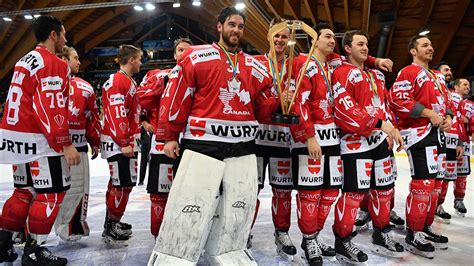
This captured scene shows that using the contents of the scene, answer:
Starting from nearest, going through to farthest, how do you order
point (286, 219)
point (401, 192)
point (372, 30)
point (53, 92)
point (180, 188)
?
point (180, 188)
point (53, 92)
point (286, 219)
point (401, 192)
point (372, 30)

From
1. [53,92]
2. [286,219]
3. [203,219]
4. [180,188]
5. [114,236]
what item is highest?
[53,92]

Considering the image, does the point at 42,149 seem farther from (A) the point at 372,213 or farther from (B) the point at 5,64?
(B) the point at 5,64

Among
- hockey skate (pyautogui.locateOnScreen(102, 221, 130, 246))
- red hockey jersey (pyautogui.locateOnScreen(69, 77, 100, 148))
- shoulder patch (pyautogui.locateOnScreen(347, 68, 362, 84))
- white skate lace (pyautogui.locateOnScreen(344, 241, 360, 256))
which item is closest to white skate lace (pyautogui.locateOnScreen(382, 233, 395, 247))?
white skate lace (pyautogui.locateOnScreen(344, 241, 360, 256))

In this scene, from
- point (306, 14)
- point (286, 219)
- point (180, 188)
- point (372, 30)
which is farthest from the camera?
point (372, 30)

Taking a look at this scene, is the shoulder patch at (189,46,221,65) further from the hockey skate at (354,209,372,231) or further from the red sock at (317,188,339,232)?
the hockey skate at (354,209,372,231)

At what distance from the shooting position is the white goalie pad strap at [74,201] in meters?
3.02

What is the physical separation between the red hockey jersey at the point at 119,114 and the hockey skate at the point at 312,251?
1625mm

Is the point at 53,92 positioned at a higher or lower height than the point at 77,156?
higher

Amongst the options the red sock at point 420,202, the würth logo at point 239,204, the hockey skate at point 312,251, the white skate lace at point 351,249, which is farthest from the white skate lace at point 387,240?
the würth logo at point 239,204

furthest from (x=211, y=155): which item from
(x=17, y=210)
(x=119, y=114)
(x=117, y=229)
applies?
(x=117, y=229)

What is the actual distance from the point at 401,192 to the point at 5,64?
52.7ft

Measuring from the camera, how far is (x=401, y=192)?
5191 mm

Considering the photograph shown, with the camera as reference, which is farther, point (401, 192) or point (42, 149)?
point (401, 192)

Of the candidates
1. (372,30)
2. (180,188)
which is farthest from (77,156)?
(372,30)
